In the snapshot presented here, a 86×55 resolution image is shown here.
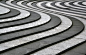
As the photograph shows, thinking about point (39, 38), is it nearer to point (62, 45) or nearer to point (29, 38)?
point (29, 38)

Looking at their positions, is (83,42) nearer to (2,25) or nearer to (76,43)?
(76,43)

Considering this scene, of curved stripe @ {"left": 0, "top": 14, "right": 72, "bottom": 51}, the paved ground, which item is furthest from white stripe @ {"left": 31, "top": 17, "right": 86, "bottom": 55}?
curved stripe @ {"left": 0, "top": 14, "right": 72, "bottom": 51}

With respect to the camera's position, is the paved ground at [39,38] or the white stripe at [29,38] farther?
the white stripe at [29,38]

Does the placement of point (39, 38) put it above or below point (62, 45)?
above

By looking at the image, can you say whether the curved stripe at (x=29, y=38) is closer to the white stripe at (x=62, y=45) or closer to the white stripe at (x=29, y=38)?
the white stripe at (x=29, y=38)

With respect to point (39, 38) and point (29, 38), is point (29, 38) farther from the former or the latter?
point (39, 38)

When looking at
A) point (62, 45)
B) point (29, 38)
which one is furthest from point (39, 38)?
point (62, 45)

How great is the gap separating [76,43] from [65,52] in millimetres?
862

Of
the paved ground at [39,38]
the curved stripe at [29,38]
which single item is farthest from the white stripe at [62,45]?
the curved stripe at [29,38]

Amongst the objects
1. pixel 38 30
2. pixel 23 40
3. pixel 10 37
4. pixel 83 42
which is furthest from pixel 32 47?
pixel 83 42

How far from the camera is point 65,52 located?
529 centimetres

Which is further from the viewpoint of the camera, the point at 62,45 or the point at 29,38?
the point at 29,38

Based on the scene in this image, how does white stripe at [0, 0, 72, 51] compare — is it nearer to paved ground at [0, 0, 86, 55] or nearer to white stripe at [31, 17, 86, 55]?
paved ground at [0, 0, 86, 55]

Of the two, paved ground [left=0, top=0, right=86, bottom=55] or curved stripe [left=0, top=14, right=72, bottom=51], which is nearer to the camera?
paved ground [left=0, top=0, right=86, bottom=55]
